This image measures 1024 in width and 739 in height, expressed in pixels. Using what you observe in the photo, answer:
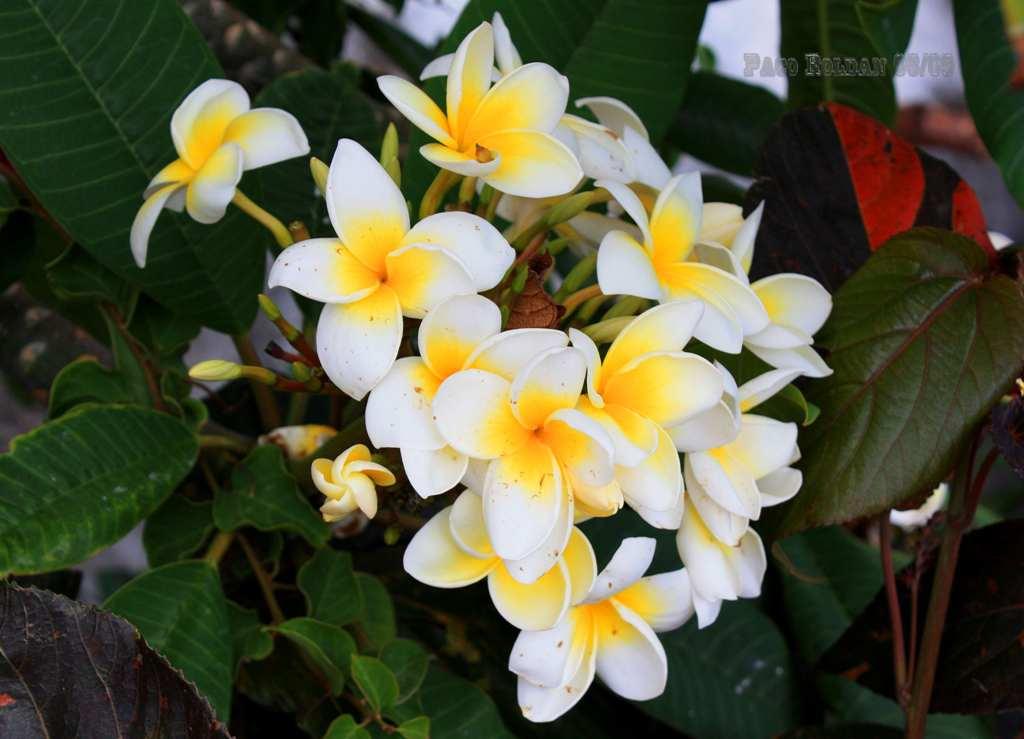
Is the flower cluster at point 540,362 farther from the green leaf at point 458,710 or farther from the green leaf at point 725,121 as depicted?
the green leaf at point 725,121

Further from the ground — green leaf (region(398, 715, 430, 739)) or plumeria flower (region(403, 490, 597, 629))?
plumeria flower (region(403, 490, 597, 629))

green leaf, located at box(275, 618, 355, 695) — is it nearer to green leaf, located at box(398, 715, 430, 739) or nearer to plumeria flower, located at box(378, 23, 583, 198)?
green leaf, located at box(398, 715, 430, 739)

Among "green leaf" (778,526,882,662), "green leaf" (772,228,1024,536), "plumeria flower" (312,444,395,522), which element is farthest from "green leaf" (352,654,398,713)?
"green leaf" (778,526,882,662)

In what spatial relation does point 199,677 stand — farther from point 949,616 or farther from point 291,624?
point 949,616

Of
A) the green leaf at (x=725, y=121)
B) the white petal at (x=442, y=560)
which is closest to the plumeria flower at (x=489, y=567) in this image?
the white petal at (x=442, y=560)

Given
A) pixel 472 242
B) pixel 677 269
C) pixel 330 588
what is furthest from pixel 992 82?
pixel 330 588

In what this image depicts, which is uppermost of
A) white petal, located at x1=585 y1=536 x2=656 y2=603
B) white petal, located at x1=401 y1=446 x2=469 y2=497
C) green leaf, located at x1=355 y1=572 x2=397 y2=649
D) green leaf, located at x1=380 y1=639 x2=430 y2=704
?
white petal, located at x1=401 y1=446 x2=469 y2=497

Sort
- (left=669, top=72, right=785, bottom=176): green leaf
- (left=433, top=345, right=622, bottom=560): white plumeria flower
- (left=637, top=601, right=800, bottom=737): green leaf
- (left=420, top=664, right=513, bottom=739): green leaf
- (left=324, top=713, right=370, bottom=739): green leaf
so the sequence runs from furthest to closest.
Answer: (left=669, top=72, right=785, bottom=176): green leaf < (left=637, top=601, right=800, bottom=737): green leaf < (left=420, top=664, right=513, bottom=739): green leaf < (left=324, top=713, right=370, bottom=739): green leaf < (left=433, top=345, right=622, bottom=560): white plumeria flower
